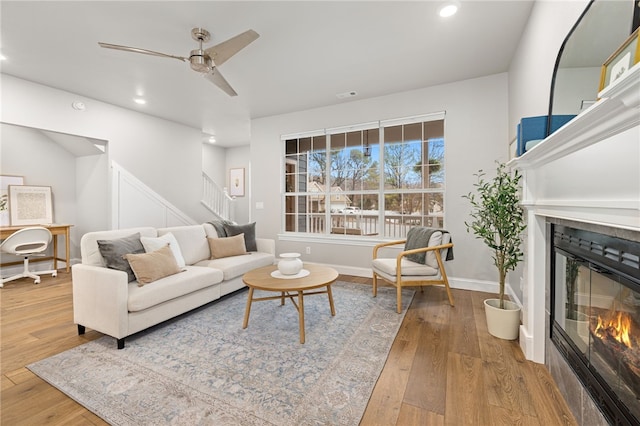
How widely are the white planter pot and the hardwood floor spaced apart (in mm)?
77

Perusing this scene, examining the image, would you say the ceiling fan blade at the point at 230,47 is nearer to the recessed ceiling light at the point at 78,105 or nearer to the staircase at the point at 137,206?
the recessed ceiling light at the point at 78,105

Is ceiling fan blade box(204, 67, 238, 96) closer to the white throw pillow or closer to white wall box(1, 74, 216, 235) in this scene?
the white throw pillow

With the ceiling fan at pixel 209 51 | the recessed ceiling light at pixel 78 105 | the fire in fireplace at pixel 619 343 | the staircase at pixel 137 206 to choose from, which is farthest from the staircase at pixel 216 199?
the fire in fireplace at pixel 619 343

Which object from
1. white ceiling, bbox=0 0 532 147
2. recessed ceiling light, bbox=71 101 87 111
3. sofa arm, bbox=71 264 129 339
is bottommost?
sofa arm, bbox=71 264 129 339

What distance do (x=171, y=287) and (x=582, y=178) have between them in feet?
9.89

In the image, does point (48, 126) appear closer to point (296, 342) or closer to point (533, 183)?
point (296, 342)

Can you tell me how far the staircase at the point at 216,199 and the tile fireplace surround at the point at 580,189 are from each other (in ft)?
19.3

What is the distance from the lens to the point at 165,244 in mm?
2920

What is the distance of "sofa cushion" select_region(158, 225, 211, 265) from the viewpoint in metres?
3.36

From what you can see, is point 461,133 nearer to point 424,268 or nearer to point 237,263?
point 424,268

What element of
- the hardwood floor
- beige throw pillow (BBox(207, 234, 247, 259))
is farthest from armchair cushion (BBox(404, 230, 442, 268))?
beige throw pillow (BBox(207, 234, 247, 259))

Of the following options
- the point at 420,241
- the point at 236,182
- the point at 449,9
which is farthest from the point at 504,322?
the point at 236,182

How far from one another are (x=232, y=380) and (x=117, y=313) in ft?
3.69

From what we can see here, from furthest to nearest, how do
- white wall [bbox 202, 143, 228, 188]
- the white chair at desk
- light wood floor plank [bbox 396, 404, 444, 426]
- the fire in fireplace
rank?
white wall [bbox 202, 143, 228, 188] → the white chair at desk → light wood floor plank [bbox 396, 404, 444, 426] → the fire in fireplace
